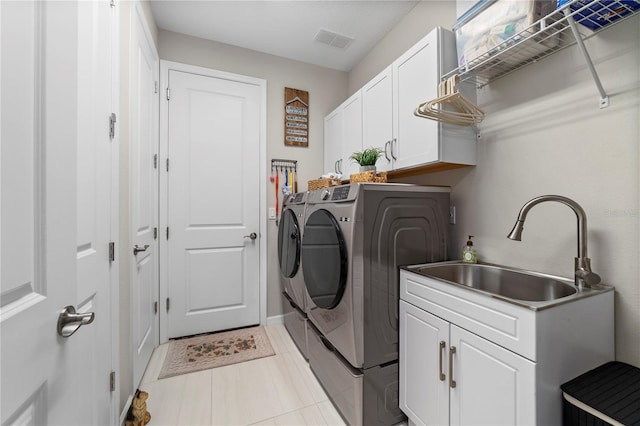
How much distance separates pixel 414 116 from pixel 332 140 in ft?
3.92

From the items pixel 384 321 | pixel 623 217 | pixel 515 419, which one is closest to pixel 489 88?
pixel 623 217

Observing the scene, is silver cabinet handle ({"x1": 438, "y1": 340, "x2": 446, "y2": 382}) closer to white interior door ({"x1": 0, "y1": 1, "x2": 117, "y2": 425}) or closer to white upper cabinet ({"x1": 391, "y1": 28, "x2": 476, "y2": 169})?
white upper cabinet ({"x1": 391, "y1": 28, "x2": 476, "y2": 169})

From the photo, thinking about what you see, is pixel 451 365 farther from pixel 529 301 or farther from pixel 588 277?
pixel 588 277

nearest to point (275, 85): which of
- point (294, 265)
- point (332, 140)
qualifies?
point (332, 140)

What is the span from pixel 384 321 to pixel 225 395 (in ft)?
3.85

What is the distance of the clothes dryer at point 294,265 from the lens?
207 centimetres

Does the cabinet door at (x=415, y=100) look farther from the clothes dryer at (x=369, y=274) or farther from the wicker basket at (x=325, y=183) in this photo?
the wicker basket at (x=325, y=183)

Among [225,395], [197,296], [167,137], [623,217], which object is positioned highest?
[167,137]

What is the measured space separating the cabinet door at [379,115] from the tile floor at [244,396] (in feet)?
5.34

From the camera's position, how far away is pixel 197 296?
8.13ft

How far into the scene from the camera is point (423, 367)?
129 cm

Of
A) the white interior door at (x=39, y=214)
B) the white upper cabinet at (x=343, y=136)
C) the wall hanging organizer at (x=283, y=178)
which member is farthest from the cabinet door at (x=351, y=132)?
the white interior door at (x=39, y=214)

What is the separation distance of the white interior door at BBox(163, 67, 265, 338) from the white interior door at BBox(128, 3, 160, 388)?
0.16m

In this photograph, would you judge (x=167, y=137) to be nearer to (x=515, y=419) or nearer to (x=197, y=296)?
(x=197, y=296)
